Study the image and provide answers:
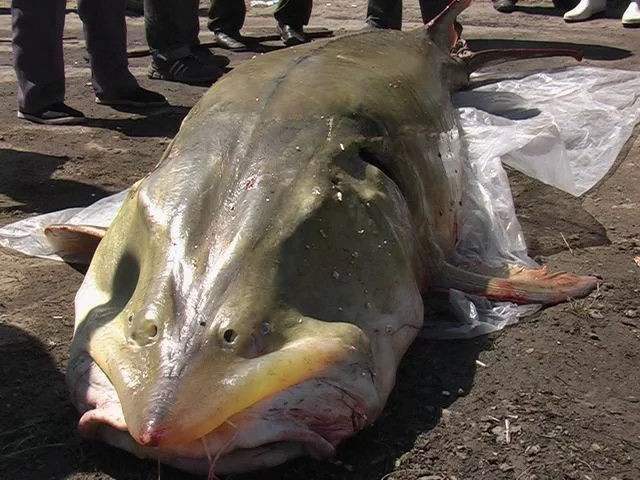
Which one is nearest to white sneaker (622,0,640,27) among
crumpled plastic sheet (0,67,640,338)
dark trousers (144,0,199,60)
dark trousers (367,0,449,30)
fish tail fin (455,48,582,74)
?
dark trousers (367,0,449,30)

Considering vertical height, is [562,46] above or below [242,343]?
below

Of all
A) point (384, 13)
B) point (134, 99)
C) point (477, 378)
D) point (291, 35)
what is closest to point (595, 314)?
point (477, 378)

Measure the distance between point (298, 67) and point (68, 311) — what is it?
1191mm

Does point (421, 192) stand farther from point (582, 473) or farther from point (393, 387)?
point (582, 473)

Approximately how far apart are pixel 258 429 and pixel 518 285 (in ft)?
4.41

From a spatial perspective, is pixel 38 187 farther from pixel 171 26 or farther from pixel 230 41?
pixel 230 41

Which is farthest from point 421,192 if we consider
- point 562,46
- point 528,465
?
point 562,46

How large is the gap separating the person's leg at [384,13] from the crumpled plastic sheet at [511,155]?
162 centimetres

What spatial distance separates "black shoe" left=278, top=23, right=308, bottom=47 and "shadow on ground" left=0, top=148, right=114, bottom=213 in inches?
126

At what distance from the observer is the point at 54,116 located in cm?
567

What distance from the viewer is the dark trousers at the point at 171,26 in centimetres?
655

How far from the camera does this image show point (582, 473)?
2520 mm

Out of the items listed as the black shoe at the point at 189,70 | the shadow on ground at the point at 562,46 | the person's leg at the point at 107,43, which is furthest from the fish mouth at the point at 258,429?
the shadow on ground at the point at 562,46

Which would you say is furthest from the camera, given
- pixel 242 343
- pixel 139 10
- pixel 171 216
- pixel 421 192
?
pixel 139 10
